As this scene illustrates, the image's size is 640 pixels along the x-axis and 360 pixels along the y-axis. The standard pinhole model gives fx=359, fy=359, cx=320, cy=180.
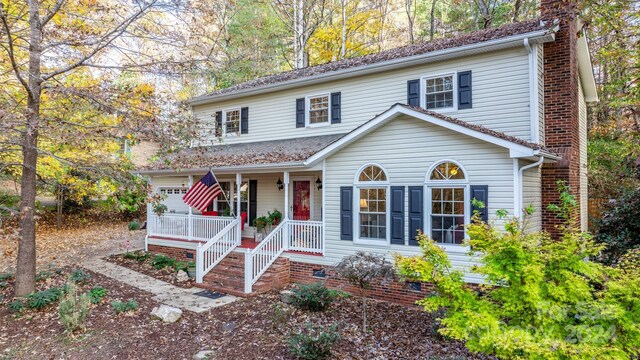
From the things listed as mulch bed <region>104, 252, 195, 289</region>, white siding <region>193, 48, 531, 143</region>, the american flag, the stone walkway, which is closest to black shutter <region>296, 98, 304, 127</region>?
white siding <region>193, 48, 531, 143</region>

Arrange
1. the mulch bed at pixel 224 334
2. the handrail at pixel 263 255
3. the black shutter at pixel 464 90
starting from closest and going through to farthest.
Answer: the mulch bed at pixel 224 334
the handrail at pixel 263 255
the black shutter at pixel 464 90

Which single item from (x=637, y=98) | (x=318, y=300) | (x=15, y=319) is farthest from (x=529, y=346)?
(x=637, y=98)

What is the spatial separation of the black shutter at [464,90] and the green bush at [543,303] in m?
5.64

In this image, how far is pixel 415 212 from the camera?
8078mm

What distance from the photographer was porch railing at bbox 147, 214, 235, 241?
11414 millimetres

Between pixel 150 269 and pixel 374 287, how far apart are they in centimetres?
711

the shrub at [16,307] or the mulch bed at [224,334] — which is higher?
the shrub at [16,307]

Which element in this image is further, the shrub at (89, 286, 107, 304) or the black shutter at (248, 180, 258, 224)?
the black shutter at (248, 180, 258, 224)

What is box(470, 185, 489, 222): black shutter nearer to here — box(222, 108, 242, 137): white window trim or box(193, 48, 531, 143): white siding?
box(193, 48, 531, 143): white siding

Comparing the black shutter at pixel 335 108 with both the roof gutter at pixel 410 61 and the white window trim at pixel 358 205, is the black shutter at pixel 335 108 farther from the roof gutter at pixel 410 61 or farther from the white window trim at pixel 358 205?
the white window trim at pixel 358 205

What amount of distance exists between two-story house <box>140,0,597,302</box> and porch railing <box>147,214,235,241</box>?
68mm

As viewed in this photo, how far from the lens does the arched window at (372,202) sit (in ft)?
28.3

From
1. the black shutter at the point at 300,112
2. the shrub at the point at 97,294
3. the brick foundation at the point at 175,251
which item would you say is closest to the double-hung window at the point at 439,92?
the black shutter at the point at 300,112

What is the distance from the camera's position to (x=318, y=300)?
747cm
